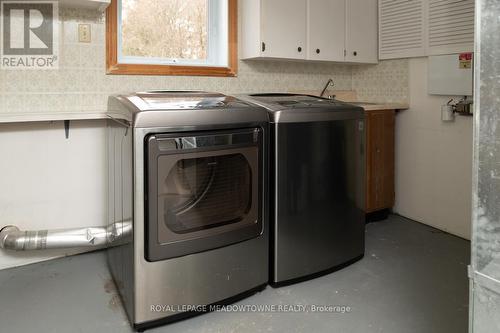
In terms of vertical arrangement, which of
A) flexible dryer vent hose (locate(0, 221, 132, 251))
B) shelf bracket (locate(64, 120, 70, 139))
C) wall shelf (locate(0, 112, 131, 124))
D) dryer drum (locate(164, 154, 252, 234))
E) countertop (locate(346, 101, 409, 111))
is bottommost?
flexible dryer vent hose (locate(0, 221, 132, 251))

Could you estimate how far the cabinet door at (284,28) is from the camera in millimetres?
2860

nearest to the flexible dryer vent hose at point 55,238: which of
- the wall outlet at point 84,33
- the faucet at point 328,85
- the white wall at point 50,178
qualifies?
the white wall at point 50,178

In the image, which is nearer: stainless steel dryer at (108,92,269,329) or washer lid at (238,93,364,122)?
stainless steel dryer at (108,92,269,329)

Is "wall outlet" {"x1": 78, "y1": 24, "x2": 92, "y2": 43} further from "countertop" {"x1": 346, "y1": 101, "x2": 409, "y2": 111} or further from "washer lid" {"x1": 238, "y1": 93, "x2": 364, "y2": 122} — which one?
"countertop" {"x1": 346, "y1": 101, "x2": 409, "y2": 111}

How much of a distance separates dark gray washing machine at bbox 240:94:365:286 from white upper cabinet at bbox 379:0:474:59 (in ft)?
3.66

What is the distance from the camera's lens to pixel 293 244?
6.95ft

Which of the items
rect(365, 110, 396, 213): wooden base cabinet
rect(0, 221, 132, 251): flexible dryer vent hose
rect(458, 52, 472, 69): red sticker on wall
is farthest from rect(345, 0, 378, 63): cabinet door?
rect(0, 221, 132, 251): flexible dryer vent hose

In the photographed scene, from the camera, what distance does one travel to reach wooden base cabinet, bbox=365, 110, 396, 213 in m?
3.09

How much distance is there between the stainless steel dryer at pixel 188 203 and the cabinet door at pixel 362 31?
1.70m

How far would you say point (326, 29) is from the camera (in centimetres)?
315

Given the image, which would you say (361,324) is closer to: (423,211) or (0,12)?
(423,211)

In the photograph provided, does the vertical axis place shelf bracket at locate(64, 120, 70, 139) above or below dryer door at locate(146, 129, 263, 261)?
above

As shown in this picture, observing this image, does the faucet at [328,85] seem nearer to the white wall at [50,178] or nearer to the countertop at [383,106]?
the countertop at [383,106]

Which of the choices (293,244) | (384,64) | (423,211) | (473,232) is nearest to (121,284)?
→ (293,244)
